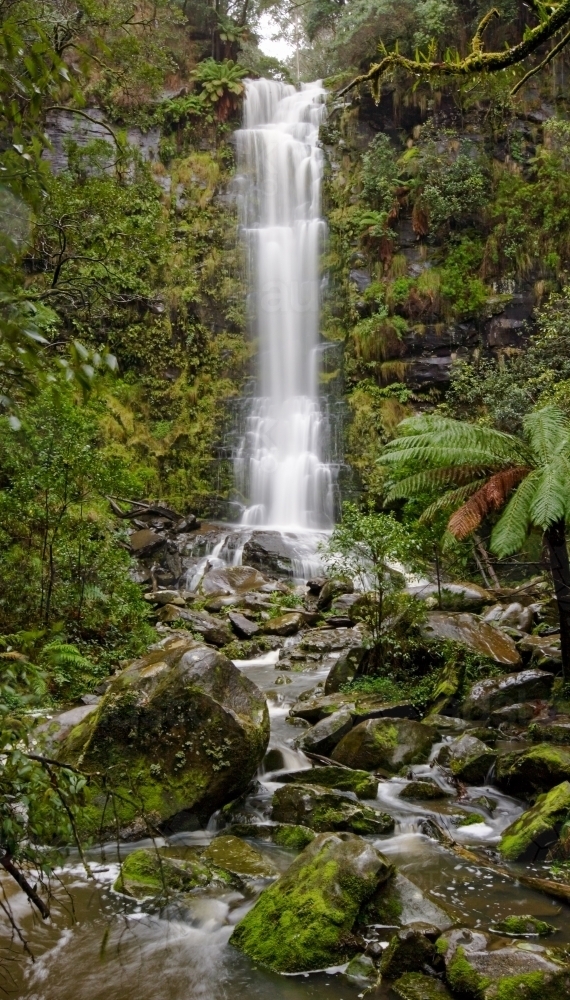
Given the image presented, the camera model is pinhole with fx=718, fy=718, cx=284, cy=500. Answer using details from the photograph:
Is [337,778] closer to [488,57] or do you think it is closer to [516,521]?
[516,521]

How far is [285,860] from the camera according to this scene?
15.9 feet

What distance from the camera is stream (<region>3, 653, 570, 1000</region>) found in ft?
11.6

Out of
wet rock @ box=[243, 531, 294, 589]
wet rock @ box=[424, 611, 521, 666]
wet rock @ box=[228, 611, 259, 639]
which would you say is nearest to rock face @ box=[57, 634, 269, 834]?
wet rock @ box=[424, 611, 521, 666]

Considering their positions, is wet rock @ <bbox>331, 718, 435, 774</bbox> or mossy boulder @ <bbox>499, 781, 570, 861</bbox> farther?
wet rock @ <bbox>331, 718, 435, 774</bbox>

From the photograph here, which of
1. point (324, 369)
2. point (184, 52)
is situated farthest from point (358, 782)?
point (184, 52)

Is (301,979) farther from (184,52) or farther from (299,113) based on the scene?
(184,52)

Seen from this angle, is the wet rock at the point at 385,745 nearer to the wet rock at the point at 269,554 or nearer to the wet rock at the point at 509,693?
the wet rock at the point at 509,693

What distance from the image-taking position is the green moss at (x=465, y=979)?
3.23 metres

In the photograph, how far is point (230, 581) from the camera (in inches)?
595

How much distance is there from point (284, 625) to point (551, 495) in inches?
276

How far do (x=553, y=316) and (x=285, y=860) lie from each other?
16.1m

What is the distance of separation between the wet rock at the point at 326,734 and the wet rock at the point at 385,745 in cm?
13

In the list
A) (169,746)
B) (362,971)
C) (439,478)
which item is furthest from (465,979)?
(439,478)

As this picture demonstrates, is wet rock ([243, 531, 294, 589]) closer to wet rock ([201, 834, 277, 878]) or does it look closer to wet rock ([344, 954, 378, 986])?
wet rock ([201, 834, 277, 878])
